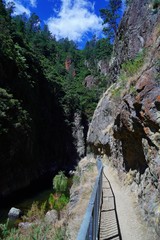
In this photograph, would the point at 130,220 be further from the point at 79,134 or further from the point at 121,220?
the point at 79,134

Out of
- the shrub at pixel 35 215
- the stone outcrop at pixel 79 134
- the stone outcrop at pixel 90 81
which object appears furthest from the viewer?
the stone outcrop at pixel 90 81

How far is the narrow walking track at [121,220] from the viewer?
5.64m

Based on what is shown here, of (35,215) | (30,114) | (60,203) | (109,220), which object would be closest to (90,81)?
(30,114)

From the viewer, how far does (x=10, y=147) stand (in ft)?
100

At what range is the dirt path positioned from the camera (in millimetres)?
5598

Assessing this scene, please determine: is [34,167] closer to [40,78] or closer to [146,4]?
[40,78]

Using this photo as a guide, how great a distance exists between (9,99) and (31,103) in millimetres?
10081

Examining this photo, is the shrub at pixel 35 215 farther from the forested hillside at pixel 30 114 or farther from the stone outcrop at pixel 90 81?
the stone outcrop at pixel 90 81

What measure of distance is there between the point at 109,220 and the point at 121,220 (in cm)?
31

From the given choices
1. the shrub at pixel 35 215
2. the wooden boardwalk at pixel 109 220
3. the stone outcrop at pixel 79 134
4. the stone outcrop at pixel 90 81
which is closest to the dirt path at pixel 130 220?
the wooden boardwalk at pixel 109 220

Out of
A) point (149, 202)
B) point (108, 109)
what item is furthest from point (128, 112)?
point (108, 109)

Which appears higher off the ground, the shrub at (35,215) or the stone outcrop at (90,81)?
the stone outcrop at (90,81)

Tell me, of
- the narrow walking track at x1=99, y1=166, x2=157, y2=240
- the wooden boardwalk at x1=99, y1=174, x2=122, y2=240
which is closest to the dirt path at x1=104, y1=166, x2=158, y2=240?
the narrow walking track at x1=99, y1=166, x2=157, y2=240

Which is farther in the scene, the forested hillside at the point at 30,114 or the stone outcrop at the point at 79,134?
the stone outcrop at the point at 79,134
